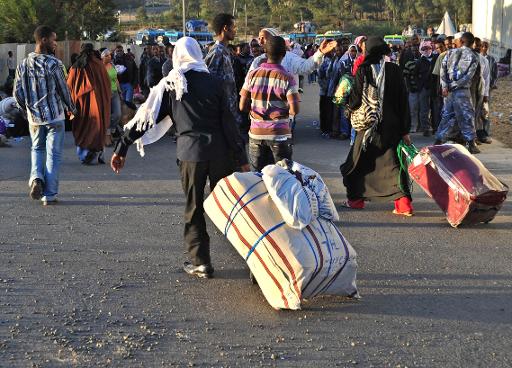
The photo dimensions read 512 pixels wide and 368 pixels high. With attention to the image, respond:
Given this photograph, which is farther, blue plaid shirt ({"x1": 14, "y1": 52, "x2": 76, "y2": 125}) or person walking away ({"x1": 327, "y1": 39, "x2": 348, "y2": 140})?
person walking away ({"x1": 327, "y1": 39, "x2": 348, "y2": 140})

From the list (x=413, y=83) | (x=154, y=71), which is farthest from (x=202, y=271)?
(x=154, y=71)

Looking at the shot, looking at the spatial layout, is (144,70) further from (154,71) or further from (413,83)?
(413,83)

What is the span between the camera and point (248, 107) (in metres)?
7.82

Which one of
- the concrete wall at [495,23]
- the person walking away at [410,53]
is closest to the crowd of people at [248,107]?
the person walking away at [410,53]

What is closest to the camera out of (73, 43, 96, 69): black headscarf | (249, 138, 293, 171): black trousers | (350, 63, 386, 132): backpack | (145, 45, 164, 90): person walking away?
(249, 138, 293, 171): black trousers

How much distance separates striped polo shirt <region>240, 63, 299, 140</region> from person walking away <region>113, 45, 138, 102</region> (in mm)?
9518

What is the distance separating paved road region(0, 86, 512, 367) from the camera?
16.1 ft

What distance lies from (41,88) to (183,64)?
133 inches

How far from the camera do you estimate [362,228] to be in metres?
8.05

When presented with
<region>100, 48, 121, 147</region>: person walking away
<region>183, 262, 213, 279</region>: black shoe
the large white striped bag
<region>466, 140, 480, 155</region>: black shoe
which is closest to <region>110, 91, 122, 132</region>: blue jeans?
<region>100, 48, 121, 147</region>: person walking away

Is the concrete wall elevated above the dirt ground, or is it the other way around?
the concrete wall

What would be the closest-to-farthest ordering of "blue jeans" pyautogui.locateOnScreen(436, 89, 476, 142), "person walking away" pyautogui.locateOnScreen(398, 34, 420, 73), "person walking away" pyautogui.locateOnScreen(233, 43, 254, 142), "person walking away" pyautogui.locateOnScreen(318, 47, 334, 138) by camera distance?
"person walking away" pyautogui.locateOnScreen(233, 43, 254, 142)
"blue jeans" pyautogui.locateOnScreen(436, 89, 476, 142)
"person walking away" pyautogui.locateOnScreen(318, 47, 334, 138)
"person walking away" pyautogui.locateOnScreen(398, 34, 420, 73)

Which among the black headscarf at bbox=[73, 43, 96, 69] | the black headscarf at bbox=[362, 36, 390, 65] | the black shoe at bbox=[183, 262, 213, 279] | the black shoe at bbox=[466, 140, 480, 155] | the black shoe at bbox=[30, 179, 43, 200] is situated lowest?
the black shoe at bbox=[466, 140, 480, 155]

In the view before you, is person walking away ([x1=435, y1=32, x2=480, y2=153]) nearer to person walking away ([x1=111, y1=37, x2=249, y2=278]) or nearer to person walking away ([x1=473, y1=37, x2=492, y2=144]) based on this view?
person walking away ([x1=473, y1=37, x2=492, y2=144])
